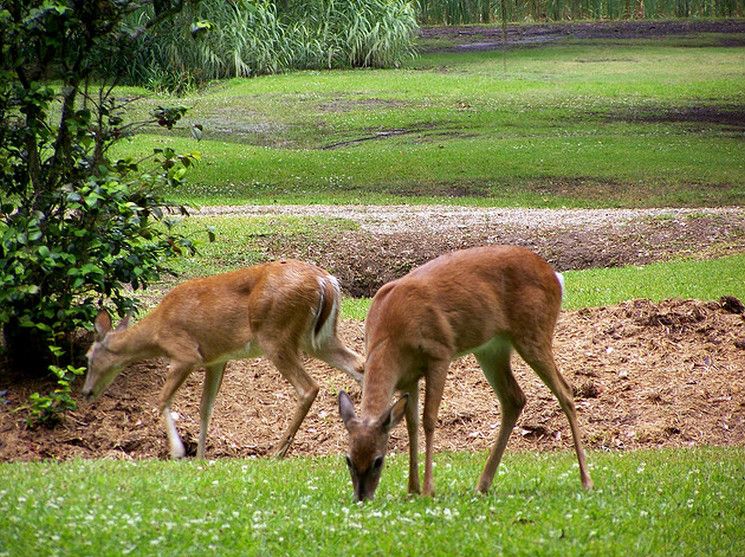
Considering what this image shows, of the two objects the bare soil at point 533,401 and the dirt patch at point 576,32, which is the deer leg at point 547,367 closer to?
the bare soil at point 533,401

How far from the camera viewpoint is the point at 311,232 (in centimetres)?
1791

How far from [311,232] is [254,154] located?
1079 cm

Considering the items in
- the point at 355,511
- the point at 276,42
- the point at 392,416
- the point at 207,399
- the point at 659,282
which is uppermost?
the point at 392,416

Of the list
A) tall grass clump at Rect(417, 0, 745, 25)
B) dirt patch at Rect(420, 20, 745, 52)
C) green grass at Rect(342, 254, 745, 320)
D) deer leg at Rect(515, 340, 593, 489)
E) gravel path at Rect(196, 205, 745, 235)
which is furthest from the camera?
tall grass clump at Rect(417, 0, 745, 25)

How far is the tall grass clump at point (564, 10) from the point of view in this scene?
45938mm

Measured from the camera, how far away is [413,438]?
7492 millimetres

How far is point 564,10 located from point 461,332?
42.8 metres

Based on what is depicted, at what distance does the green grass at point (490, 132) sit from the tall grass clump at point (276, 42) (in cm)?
140

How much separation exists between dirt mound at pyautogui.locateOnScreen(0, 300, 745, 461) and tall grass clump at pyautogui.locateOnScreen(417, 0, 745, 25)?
1414 inches

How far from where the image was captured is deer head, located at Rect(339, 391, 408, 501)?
6.89 metres

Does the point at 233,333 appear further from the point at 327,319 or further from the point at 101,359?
the point at 101,359

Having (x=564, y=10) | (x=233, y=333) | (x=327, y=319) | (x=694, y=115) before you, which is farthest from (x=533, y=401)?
(x=564, y=10)

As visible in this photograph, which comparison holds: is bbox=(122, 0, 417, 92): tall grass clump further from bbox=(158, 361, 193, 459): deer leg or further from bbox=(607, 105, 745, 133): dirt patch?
bbox=(158, 361, 193, 459): deer leg

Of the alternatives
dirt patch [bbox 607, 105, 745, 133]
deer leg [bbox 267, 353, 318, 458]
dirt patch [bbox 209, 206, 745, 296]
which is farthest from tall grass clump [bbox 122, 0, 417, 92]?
deer leg [bbox 267, 353, 318, 458]
